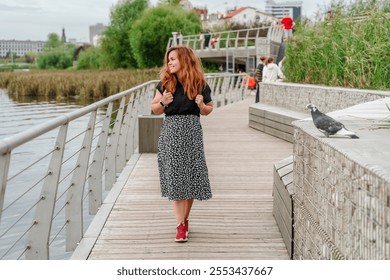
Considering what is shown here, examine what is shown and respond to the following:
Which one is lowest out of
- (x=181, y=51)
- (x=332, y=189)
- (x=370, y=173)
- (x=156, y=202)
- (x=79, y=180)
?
(x=156, y=202)

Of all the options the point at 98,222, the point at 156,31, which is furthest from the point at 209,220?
the point at 156,31

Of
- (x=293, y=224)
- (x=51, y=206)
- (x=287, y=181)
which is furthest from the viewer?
(x=287, y=181)

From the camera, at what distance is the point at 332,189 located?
9.39 feet

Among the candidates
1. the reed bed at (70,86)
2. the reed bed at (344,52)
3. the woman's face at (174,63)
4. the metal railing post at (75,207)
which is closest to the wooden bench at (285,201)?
the woman's face at (174,63)

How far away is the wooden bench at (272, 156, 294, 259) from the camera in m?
4.18

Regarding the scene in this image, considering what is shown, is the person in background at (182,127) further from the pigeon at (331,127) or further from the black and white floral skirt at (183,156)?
the pigeon at (331,127)

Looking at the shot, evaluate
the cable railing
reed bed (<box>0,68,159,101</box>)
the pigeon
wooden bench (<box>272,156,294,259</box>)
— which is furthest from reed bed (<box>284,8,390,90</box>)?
reed bed (<box>0,68,159,101</box>)

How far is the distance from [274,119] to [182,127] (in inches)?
259

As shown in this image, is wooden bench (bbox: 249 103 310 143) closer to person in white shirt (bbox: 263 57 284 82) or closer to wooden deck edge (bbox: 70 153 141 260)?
person in white shirt (bbox: 263 57 284 82)

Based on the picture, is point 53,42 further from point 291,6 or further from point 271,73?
point 271,73

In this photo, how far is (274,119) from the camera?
10891mm

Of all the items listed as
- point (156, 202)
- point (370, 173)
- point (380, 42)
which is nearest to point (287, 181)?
point (156, 202)
